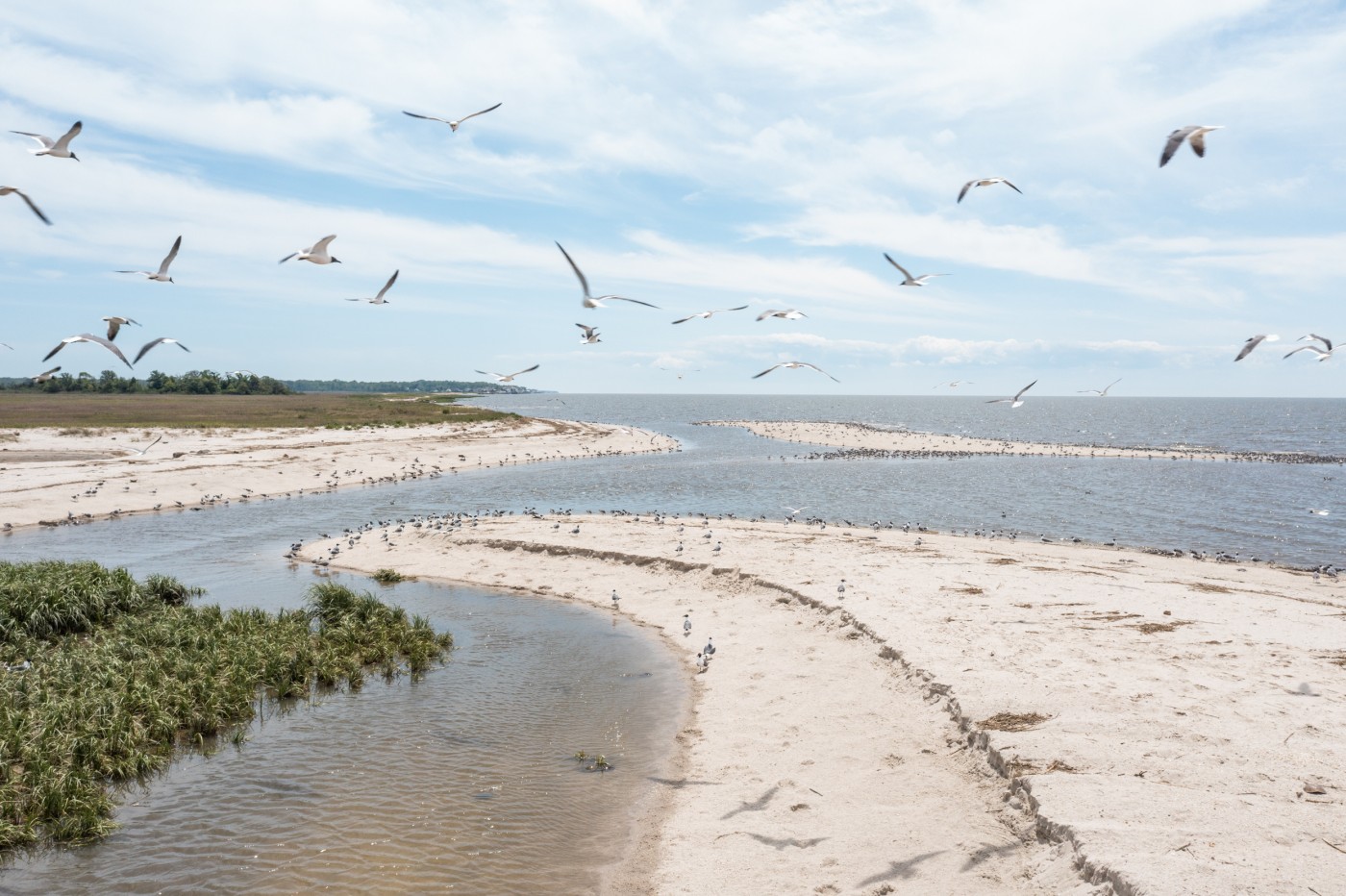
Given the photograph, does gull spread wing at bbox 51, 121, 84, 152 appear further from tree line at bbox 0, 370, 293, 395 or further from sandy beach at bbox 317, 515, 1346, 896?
tree line at bbox 0, 370, 293, 395

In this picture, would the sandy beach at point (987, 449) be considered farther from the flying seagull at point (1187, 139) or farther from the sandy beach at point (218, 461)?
the flying seagull at point (1187, 139)

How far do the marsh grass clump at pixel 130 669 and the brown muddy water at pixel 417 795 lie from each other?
0.54 metres

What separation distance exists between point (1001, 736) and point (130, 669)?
1390 cm

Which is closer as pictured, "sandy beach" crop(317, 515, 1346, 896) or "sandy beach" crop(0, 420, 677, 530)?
"sandy beach" crop(317, 515, 1346, 896)

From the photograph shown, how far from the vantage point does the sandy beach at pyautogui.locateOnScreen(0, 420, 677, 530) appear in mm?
35000

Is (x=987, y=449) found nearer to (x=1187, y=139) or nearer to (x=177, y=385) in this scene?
(x=1187, y=139)

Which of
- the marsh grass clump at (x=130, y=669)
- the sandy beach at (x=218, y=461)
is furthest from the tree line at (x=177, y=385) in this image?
the marsh grass clump at (x=130, y=669)

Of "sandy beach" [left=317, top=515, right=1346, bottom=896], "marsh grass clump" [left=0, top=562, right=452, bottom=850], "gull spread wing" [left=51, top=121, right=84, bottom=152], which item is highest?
"gull spread wing" [left=51, top=121, right=84, bottom=152]

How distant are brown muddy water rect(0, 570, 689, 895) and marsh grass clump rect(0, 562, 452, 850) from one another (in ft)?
1.76

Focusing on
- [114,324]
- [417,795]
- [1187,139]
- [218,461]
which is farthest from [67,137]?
[218,461]

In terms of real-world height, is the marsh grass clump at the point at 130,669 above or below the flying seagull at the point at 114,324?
below

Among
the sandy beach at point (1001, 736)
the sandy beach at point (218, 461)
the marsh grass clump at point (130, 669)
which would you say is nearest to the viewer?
the sandy beach at point (1001, 736)

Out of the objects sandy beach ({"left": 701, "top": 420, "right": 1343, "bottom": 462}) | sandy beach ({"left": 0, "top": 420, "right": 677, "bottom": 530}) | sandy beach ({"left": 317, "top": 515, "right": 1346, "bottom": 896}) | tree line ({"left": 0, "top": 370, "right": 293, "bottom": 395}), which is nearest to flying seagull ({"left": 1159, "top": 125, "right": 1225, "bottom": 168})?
sandy beach ({"left": 317, "top": 515, "right": 1346, "bottom": 896})

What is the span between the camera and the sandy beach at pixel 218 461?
3500 centimetres
